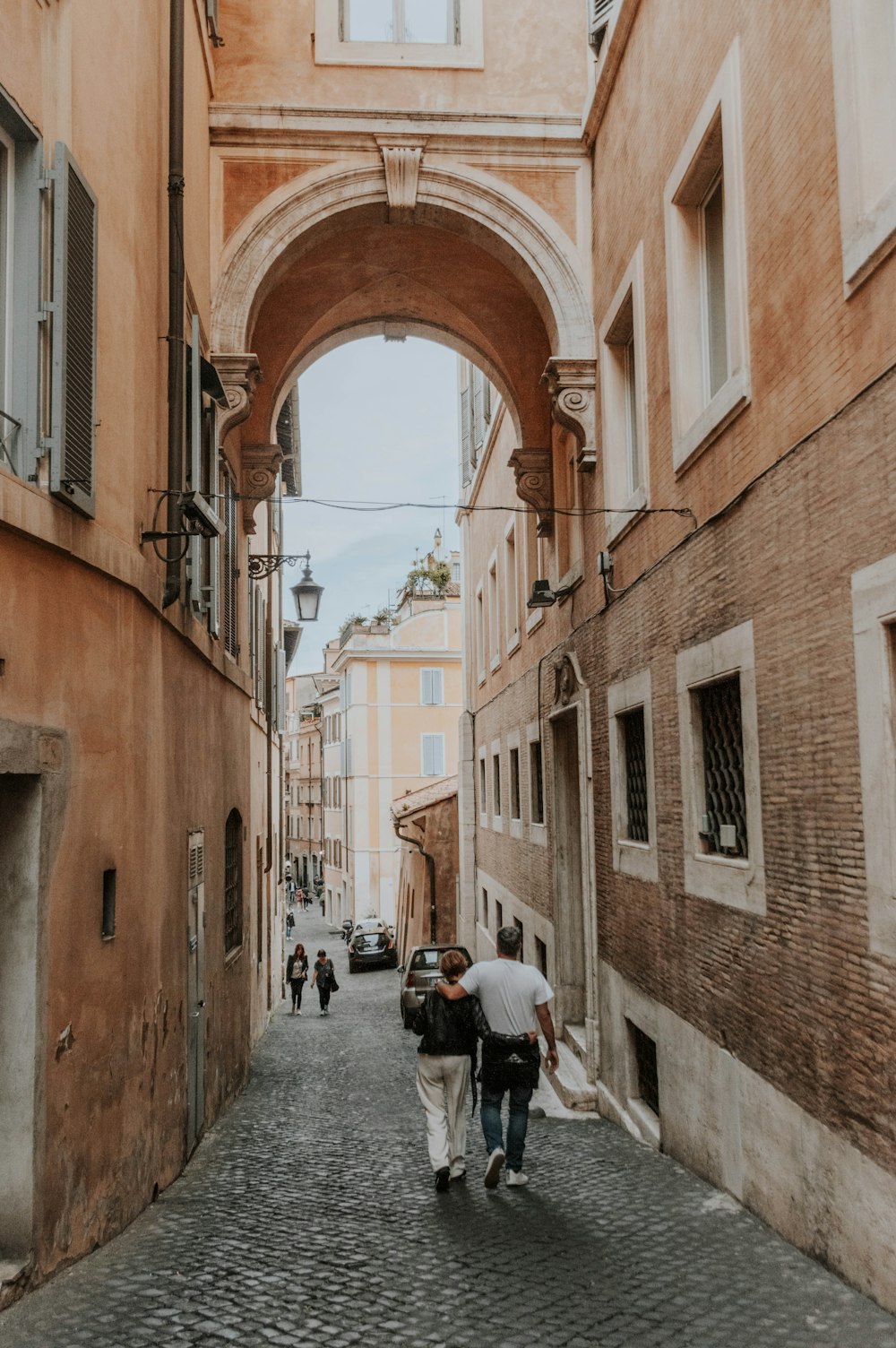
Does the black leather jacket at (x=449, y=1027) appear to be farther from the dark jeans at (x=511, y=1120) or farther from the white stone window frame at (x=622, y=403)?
the white stone window frame at (x=622, y=403)

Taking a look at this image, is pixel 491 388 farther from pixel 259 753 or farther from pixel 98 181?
pixel 98 181

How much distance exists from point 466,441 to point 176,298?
58.5 feet

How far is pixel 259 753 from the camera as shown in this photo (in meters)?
18.6

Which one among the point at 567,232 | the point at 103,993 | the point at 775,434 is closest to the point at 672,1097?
the point at 103,993

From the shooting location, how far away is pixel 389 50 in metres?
12.2

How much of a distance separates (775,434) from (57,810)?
4152 millimetres

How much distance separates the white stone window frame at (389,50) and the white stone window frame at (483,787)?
43.6 feet

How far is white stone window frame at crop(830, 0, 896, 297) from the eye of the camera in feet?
17.2

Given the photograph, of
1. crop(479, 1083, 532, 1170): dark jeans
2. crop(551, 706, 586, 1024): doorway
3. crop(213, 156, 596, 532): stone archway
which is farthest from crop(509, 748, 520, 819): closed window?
crop(479, 1083, 532, 1170): dark jeans

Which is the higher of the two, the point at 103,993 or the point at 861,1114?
the point at 103,993

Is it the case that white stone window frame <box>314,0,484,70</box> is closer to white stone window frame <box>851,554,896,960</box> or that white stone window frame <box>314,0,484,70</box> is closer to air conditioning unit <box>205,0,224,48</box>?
air conditioning unit <box>205,0,224,48</box>

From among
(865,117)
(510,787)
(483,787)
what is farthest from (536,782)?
(865,117)

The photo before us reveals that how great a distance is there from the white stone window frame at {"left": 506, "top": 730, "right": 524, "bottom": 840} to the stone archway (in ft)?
15.4

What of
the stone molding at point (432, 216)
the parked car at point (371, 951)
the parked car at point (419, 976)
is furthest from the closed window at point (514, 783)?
the parked car at point (371, 951)
